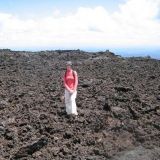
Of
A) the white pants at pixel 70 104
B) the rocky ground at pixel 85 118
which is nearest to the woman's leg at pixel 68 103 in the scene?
the white pants at pixel 70 104

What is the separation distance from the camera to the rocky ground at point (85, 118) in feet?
45.2

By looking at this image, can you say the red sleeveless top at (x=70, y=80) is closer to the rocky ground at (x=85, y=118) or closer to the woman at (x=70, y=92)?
the woman at (x=70, y=92)

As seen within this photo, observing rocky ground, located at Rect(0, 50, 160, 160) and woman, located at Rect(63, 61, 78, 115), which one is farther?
woman, located at Rect(63, 61, 78, 115)

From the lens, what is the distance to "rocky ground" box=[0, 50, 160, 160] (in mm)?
13789

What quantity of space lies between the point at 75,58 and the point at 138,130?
2162 cm

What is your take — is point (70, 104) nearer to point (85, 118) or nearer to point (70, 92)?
point (70, 92)

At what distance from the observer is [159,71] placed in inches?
1093

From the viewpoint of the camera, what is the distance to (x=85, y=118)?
16.4 m

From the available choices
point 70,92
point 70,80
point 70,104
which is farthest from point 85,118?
point 70,80

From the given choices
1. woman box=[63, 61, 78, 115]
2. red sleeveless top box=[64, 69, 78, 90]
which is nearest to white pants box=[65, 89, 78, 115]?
woman box=[63, 61, 78, 115]

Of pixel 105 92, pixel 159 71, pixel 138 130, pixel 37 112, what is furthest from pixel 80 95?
pixel 159 71

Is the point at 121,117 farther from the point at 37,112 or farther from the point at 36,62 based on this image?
the point at 36,62

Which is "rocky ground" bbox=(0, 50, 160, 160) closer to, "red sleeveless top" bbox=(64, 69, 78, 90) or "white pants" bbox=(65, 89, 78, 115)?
"white pants" bbox=(65, 89, 78, 115)

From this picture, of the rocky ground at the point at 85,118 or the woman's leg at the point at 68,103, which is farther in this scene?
the woman's leg at the point at 68,103
